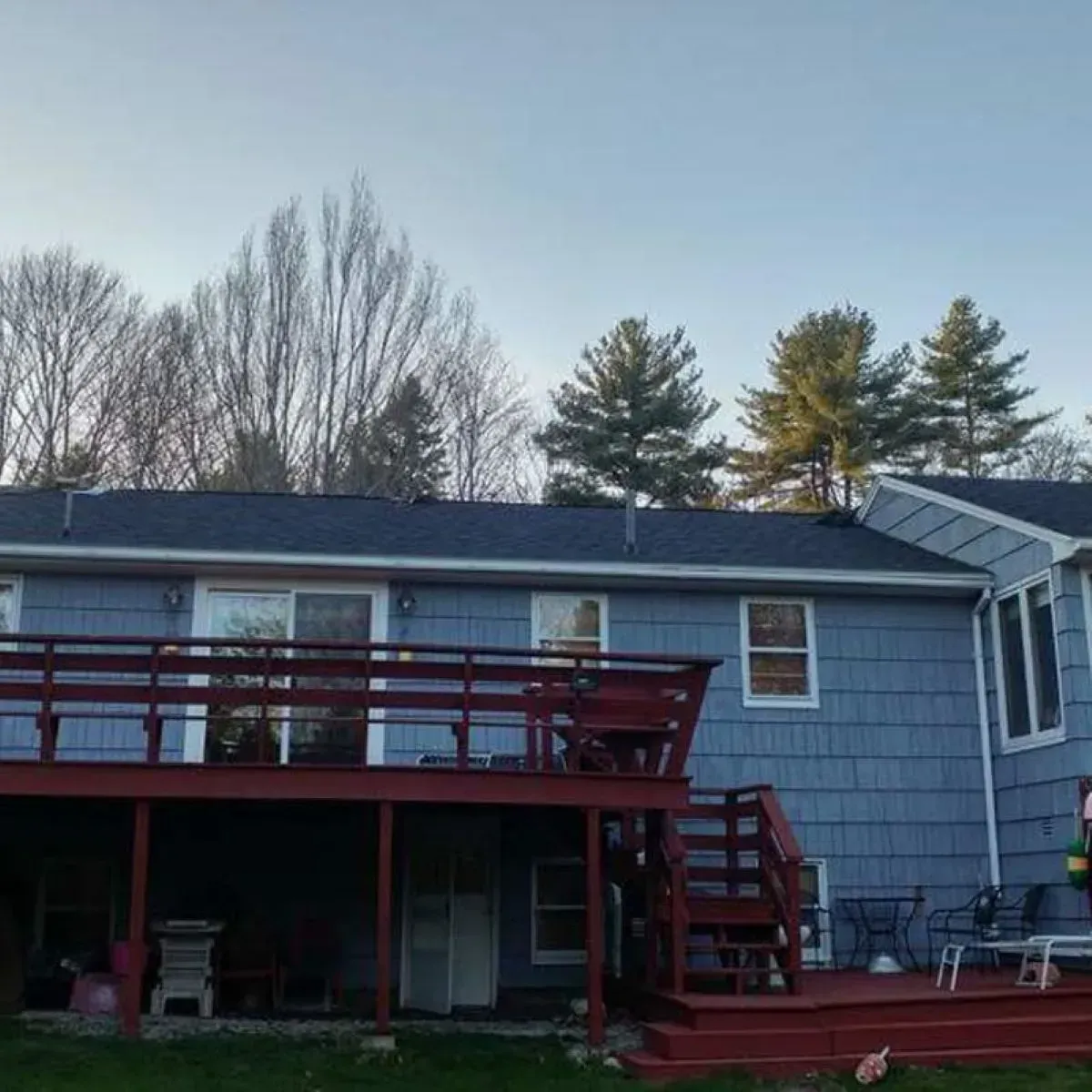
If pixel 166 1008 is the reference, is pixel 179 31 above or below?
above

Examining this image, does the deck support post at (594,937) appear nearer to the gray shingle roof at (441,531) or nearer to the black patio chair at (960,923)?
the gray shingle roof at (441,531)

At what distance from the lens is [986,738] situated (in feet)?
40.1

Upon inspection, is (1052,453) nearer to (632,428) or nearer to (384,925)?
(632,428)

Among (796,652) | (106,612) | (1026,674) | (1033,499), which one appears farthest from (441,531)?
(1033,499)

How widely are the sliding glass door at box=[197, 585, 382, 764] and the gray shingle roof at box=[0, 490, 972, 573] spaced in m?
0.46

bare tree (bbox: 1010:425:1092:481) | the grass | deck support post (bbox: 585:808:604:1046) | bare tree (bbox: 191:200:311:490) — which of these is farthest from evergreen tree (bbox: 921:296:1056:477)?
the grass

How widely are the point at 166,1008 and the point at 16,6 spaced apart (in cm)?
885

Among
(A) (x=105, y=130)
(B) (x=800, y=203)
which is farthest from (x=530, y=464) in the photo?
(A) (x=105, y=130)

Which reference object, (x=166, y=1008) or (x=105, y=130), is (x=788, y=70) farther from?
(x=166, y=1008)

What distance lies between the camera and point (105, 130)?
14.8m

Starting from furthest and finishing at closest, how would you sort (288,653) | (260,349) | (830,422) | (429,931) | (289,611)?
(830,422)
(260,349)
(289,611)
(288,653)
(429,931)

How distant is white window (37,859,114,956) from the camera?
11.3m

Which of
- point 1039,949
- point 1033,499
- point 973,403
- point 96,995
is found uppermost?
point 973,403

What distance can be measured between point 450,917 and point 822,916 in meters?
3.19
